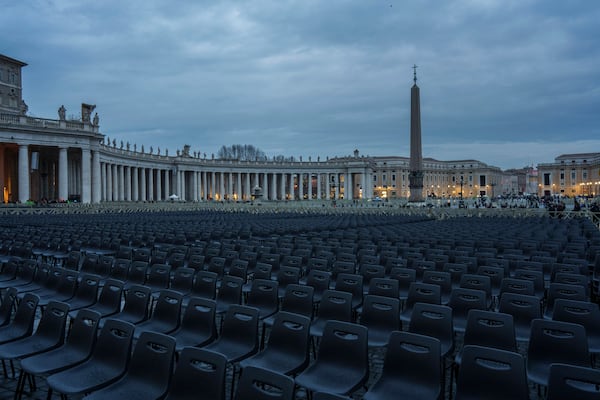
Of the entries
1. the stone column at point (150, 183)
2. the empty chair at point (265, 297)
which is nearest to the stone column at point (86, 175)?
the stone column at point (150, 183)

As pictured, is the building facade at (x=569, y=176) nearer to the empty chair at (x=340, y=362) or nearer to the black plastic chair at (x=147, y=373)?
the empty chair at (x=340, y=362)

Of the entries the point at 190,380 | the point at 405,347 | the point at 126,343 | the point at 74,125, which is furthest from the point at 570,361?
the point at 74,125

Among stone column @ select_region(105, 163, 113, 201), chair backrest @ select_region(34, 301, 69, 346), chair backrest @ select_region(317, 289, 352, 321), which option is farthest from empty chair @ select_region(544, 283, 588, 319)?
stone column @ select_region(105, 163, 113, 201)

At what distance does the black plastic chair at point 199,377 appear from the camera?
383 centimetres

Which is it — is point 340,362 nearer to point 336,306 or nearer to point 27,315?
point 336,306

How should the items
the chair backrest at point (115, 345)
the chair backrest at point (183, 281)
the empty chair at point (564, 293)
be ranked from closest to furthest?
the chair backrest at point (115, 345), the empty chair at point (564, 293), the chair backrest at point (183, 281)

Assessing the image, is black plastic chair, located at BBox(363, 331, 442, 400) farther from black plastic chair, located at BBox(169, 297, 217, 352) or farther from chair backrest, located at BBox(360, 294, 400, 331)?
black plastic chair, located at BBox(169, 297, 217, 352)

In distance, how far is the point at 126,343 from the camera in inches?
193

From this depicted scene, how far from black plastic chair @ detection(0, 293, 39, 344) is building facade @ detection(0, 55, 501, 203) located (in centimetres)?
4745

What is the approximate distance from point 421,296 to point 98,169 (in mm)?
63344

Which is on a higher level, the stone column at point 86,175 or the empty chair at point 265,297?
the stone column at point 86,175

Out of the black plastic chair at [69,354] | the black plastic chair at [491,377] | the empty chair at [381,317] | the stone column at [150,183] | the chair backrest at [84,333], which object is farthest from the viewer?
the stone column at [150,183]

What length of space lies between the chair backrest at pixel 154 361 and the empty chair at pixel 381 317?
106 inches

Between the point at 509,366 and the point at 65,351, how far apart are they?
198 inches
